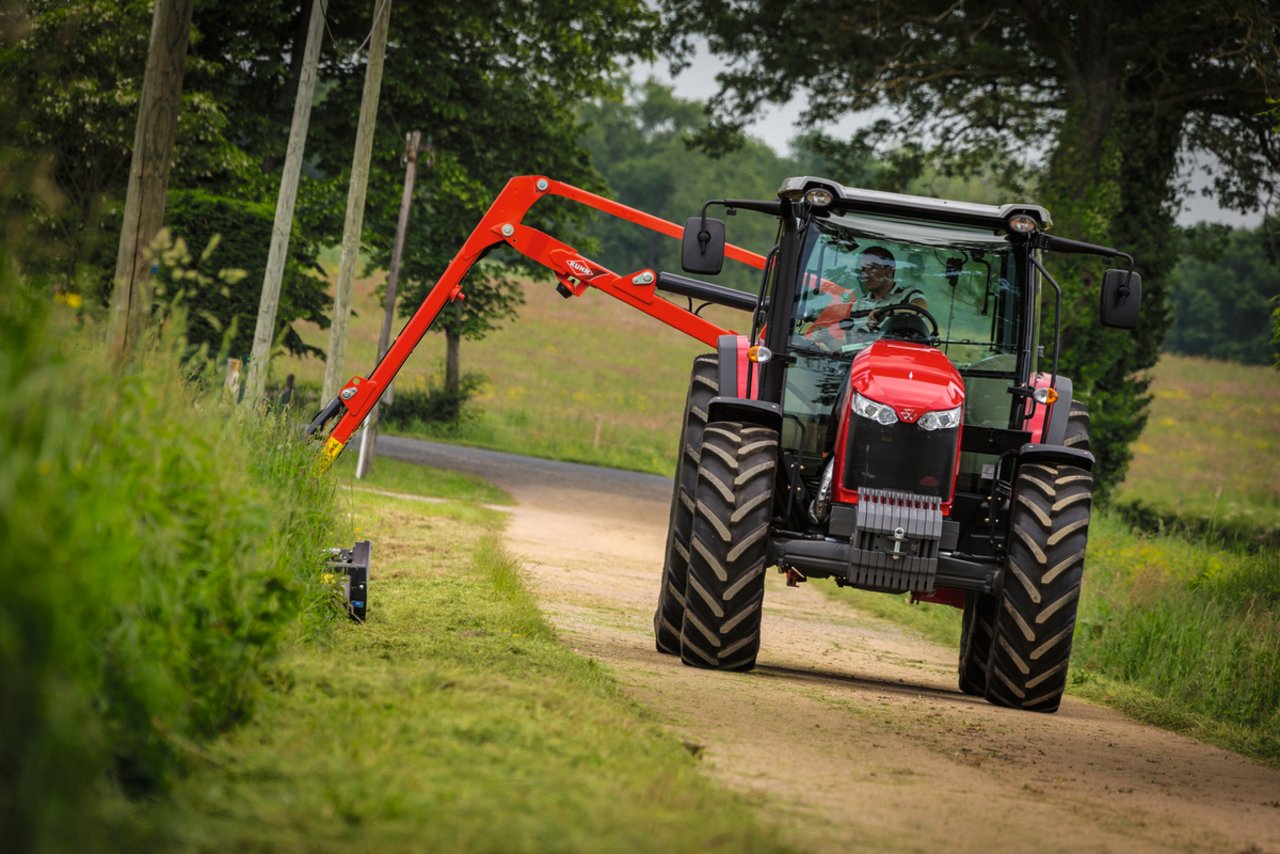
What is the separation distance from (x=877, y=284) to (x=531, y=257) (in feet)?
13.3

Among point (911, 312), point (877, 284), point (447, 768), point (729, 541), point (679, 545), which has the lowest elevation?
point (447, 768)

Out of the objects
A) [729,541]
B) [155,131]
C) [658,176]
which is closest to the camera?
A: [729,541]

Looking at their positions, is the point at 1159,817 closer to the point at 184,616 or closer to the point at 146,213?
the point at 184,616

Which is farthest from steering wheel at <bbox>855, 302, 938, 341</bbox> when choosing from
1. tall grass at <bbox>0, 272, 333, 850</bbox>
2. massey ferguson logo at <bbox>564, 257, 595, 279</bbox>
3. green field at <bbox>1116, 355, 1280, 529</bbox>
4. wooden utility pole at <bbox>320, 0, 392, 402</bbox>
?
green field at <bbox>1116, 355, 1280, 529</bbox>

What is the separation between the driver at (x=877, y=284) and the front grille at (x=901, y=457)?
1.14 meters

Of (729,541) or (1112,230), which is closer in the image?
(729,541)

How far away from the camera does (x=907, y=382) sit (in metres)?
9.50

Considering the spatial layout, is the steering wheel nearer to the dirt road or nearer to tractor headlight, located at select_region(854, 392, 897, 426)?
tractor headlight, located at select_region(854, 392, 897, 426)

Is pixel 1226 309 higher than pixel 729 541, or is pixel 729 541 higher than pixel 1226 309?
pixel 1226 309

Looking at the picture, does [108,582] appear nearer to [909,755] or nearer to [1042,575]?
[909,755]

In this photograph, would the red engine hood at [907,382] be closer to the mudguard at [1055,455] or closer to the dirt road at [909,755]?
the mudguard at [1055,455]

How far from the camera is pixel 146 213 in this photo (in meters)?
13.9

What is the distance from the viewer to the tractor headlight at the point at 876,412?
9.45 m

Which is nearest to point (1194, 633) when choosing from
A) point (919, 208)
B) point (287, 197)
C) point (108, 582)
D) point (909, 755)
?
point (919, 208)
